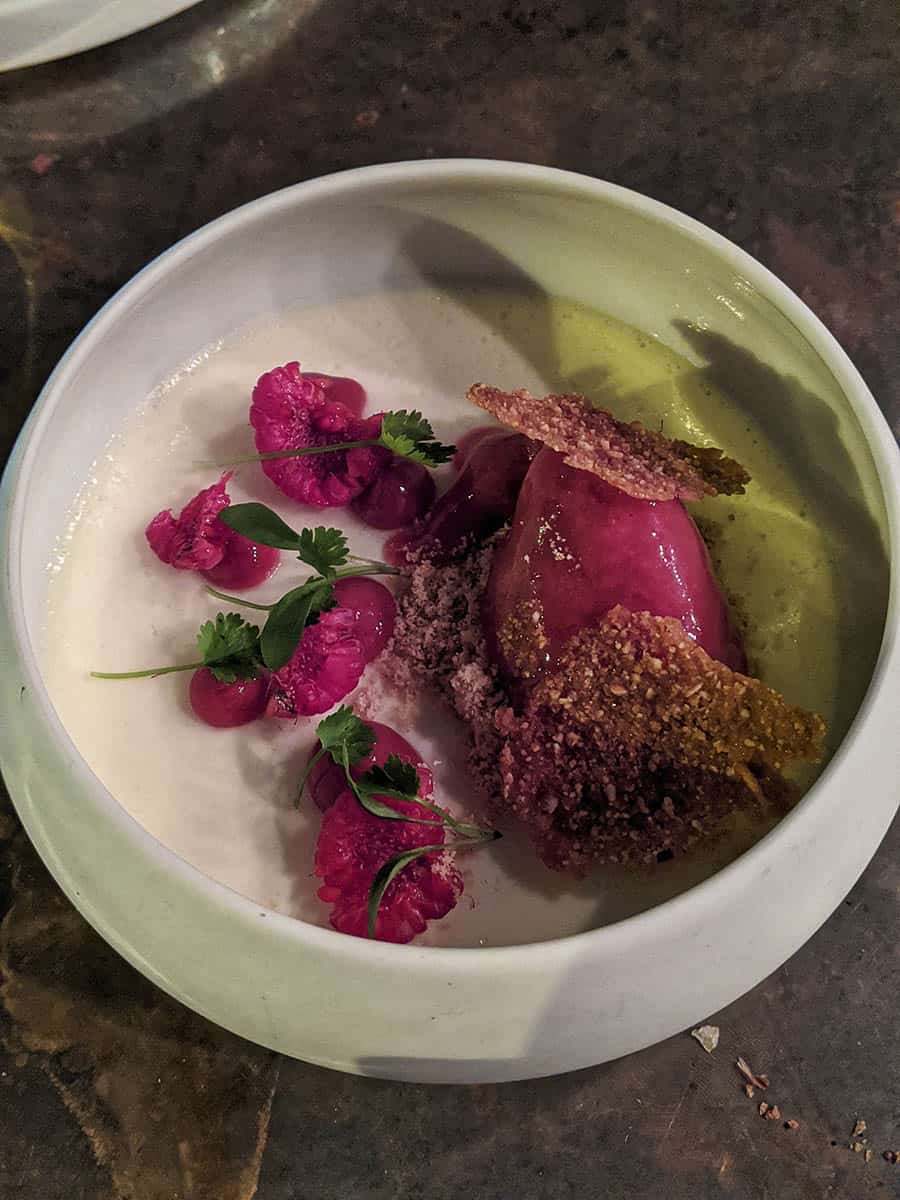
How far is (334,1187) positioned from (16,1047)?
22 centimetres

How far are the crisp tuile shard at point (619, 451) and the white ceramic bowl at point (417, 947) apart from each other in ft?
0.34

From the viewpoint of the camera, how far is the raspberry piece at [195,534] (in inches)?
28.7

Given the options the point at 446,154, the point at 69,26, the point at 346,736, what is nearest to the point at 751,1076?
the point at 346,736

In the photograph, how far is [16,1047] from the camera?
27.2 inches

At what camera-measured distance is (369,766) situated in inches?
26.5

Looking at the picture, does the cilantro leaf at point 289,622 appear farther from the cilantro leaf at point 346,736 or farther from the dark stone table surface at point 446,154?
the dark stone table surface at point 446,154

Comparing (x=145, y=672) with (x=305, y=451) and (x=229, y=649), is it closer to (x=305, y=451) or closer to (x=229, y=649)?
(x=229, y=649)

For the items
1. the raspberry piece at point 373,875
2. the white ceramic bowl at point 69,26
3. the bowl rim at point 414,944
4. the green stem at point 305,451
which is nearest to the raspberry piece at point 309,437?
the green stem at point 305,451

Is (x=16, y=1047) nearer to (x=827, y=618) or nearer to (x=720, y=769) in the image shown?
(x=720, y=769)

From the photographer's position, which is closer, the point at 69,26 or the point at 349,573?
the point at 349,573

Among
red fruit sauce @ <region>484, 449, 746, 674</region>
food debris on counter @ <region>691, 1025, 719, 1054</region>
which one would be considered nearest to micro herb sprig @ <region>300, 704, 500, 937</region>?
red fruit sauce @ <region>484, 449, 746, 674</region>

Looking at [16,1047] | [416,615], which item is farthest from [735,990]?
[16,1047]

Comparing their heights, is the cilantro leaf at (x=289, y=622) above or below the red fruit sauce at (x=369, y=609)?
above

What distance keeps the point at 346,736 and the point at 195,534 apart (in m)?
0.19
